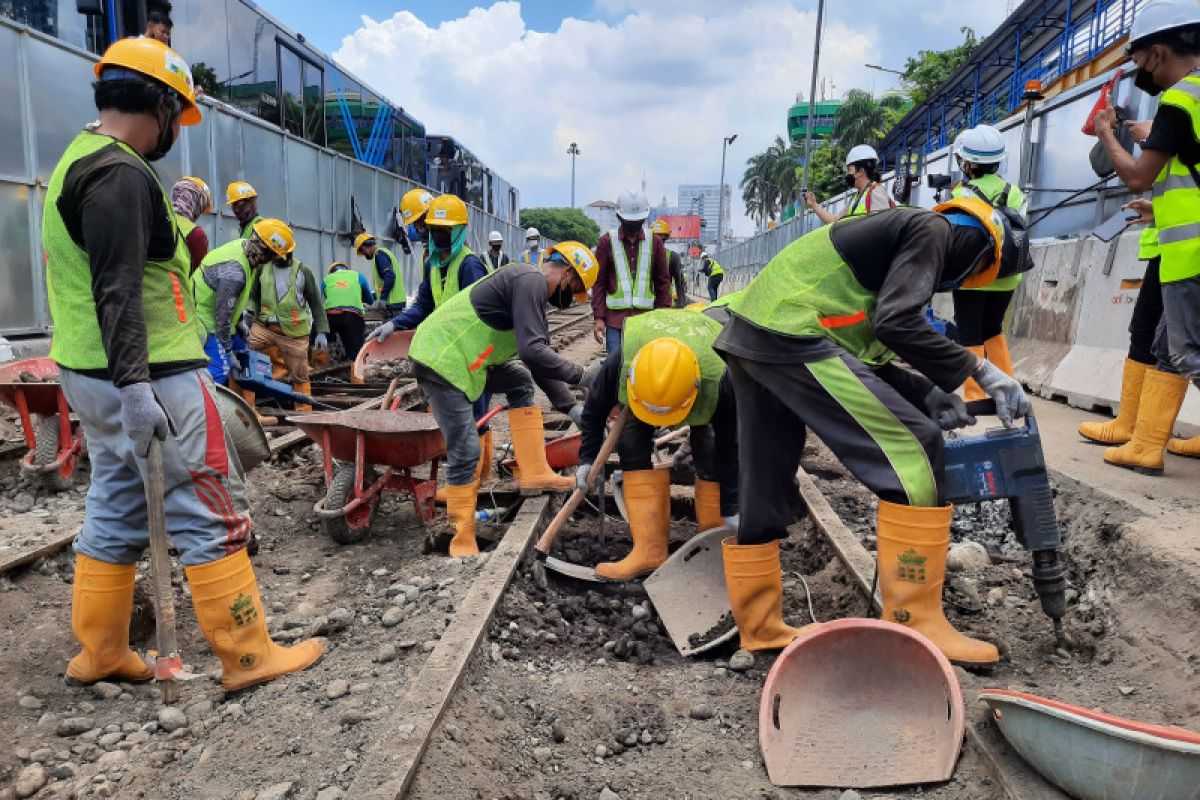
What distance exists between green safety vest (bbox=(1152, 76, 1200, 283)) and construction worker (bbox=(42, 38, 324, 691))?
392cm

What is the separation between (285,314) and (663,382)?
5.34 meters

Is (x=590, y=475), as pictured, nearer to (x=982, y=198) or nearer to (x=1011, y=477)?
(x=1011, y=477)

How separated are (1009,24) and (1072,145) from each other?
11.9m

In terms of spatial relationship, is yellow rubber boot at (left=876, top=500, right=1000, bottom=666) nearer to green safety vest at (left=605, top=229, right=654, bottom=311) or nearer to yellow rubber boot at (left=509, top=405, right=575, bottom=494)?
yellow rubber boot at (left=509, top=405, right=575, bottom=494)

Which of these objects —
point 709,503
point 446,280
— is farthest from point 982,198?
point 446,280

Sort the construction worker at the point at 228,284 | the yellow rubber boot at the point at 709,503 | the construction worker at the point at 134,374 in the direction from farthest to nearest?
1. the construction worker at the point at 228,284
2. the yellow rubber boot at the point at 709,503
3. the construction worker at the point at 134,374

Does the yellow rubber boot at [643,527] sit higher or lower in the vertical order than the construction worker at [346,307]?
lower

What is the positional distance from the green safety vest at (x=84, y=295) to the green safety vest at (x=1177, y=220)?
395 cm

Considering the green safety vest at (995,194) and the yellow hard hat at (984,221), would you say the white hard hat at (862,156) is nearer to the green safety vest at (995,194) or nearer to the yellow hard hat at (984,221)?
the green safety vest at (995,194)

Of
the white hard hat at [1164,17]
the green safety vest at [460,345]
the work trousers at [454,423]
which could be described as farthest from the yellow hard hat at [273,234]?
the white hard hat at [1164,17]

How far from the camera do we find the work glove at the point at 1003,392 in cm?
265

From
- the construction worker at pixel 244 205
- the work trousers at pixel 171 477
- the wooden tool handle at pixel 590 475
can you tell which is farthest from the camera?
the construction worker at pixel 244 205

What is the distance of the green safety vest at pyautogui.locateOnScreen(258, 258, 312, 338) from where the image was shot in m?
7.62

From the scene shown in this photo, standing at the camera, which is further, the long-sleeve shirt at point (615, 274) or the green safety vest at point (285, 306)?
the green safety vest at point (285, 306)
